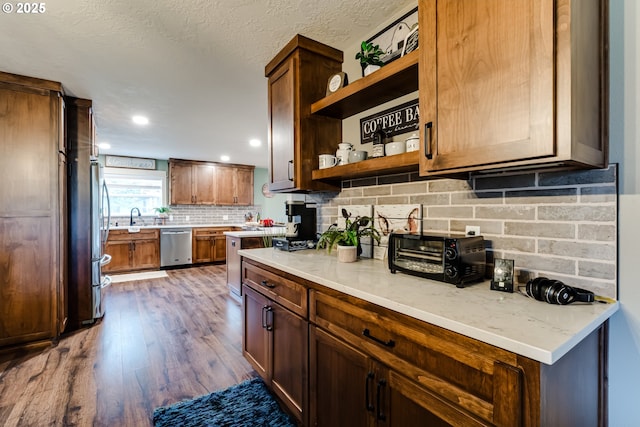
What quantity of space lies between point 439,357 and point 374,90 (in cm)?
141

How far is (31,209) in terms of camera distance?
2574 millimetres

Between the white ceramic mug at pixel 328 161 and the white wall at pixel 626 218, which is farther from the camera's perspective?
the white ceramic mug at pixel 328 161

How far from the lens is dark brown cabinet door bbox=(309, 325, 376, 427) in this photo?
1156mm

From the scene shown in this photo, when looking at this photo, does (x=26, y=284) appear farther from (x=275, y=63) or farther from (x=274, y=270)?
(x=275, y=63)

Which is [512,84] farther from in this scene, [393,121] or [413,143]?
[393,121]

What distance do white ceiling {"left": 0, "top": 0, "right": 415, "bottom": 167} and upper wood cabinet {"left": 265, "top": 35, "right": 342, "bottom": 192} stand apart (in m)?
0.11

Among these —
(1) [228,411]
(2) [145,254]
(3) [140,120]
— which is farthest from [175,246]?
(1) [228,411]

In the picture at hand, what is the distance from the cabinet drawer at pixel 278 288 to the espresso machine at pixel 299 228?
1.11 feet

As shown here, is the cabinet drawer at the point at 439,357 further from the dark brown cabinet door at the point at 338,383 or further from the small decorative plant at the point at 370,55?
the small decorative plant at the point at 370,55

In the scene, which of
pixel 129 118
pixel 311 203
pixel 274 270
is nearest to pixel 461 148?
pixel 274 270

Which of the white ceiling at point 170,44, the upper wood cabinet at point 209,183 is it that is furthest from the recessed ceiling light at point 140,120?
the upper wood cabinet at point 209,183

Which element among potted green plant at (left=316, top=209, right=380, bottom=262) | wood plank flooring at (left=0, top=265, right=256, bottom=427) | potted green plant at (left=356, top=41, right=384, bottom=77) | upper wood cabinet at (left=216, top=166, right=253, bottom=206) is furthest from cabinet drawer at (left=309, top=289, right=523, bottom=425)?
upper wood cabinet at (left=216, top=166, right=253, bottom=206)

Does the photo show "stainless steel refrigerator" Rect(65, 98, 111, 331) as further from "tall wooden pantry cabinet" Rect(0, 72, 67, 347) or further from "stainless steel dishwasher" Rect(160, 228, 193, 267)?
"stainless steel dishwasher" Rect(160, 228, 193, 267)

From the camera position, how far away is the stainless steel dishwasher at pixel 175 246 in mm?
5965
